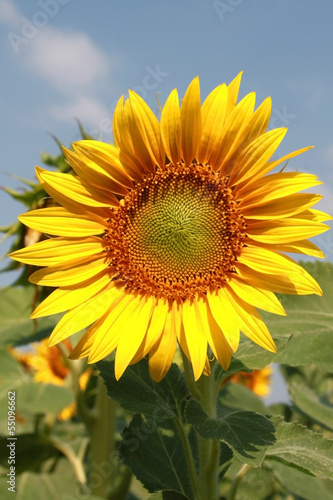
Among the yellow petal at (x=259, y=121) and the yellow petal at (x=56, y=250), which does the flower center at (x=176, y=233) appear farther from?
the yellow petal at (x=259, y=121)

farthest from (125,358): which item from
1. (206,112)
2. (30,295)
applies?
(30,295)

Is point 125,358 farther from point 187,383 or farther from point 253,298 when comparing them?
point 253,298

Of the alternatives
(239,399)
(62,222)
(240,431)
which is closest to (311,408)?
(239,399)

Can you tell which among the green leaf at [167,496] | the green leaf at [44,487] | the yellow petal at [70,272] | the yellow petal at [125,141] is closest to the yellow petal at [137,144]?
the yellow petal at [125,141]

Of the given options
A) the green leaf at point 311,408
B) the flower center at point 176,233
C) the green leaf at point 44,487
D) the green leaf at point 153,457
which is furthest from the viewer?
the green leaf at point 44,487

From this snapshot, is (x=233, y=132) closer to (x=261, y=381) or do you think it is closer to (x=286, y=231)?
(x=286, y=231)

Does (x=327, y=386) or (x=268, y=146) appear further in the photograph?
(x=327, y=386)
